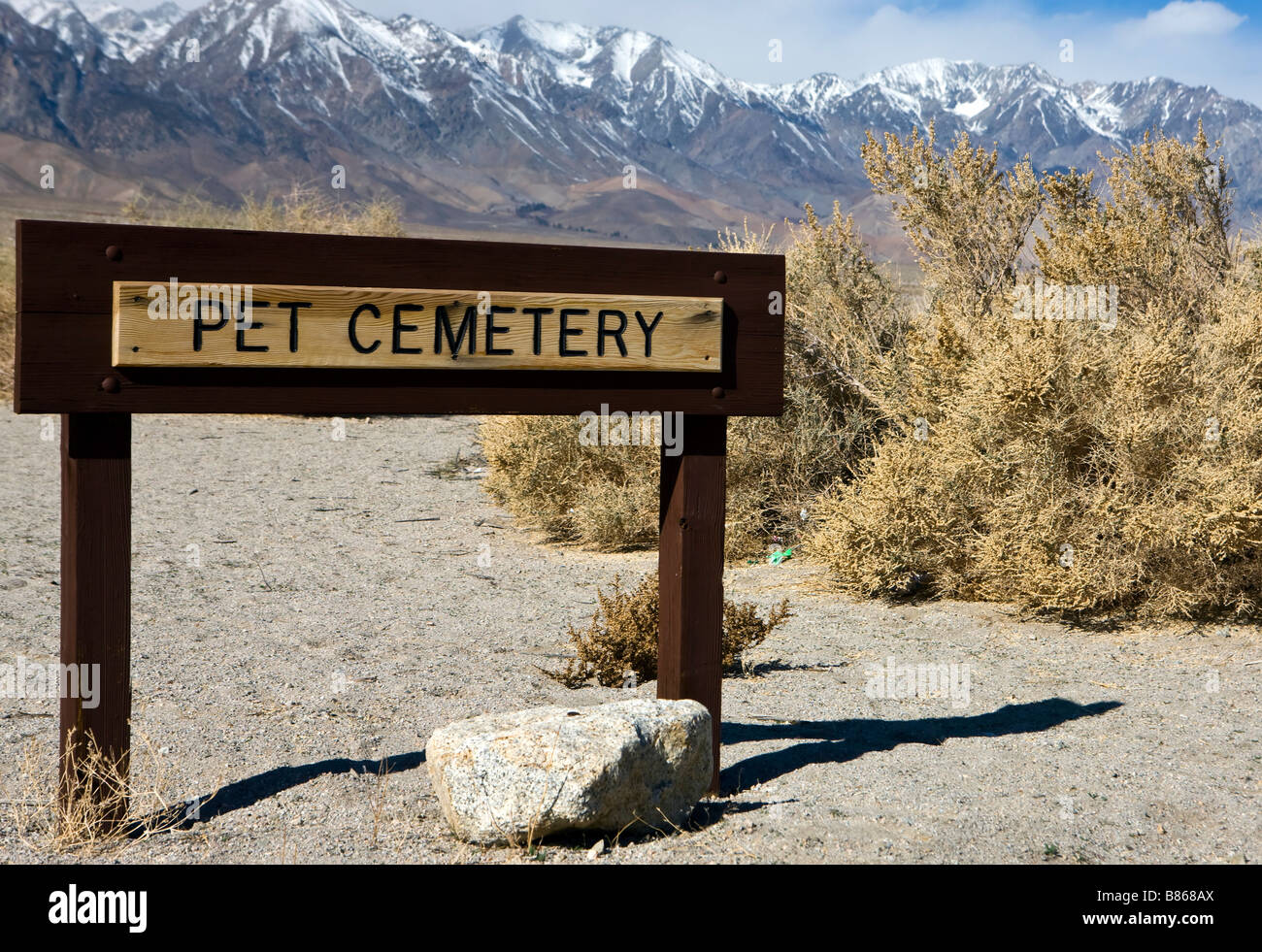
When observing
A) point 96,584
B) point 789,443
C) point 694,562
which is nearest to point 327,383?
point 96,584

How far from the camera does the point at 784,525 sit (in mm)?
8461

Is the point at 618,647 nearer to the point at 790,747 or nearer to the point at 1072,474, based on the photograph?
the point at 790,747

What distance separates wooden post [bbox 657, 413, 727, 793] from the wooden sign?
0.25m

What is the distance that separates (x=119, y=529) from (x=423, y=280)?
1.07 m

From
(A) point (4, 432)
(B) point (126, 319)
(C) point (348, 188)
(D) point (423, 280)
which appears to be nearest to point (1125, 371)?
(D) point (423, 280)

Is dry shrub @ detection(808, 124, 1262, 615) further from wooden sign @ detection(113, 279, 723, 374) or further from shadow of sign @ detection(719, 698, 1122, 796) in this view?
wooden sign @ detection(113, 279, 723, 374)

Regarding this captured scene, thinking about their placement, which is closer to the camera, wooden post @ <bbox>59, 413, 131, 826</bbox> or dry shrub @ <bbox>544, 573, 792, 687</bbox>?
wooden post @ <bbox>59, 413, 131, 826</bbox>

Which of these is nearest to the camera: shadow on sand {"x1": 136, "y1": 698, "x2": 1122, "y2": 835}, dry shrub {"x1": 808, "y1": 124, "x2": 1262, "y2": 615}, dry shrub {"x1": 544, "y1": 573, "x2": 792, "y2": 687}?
shadow on sand {"x1": 136, "y1": 698, "x2": 1122, "y2": 835}

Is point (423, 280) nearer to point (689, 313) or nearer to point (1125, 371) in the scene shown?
point (689, 313)

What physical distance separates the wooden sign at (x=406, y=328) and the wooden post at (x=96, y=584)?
0.25m

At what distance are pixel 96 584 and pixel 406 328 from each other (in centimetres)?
108

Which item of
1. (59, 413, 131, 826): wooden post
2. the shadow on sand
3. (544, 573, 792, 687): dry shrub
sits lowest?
the shadow on sand

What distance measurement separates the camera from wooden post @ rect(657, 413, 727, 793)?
362 cm

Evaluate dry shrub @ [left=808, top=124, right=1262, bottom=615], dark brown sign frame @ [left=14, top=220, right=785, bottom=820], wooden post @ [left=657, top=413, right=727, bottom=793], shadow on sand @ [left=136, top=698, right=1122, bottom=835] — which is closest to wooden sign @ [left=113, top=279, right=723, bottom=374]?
dark brown sign frame @ [left=14, top=220, right=785, bottom=820]
